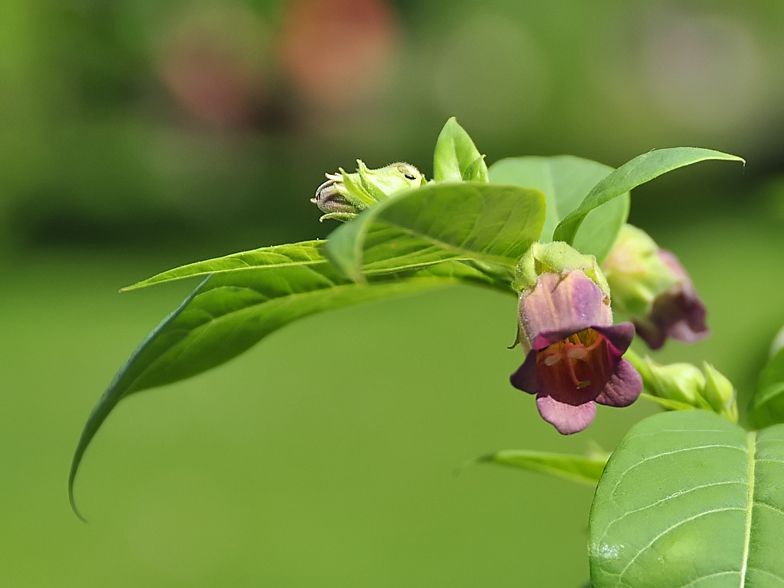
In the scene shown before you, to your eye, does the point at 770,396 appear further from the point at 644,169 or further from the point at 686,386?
the point at 644,169

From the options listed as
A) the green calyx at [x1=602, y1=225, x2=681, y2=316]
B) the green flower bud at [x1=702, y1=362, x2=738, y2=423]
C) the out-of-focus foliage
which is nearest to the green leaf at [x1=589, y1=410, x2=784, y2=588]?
the green flower bud at [x1=702, y1=362, x2=738, y2=423]

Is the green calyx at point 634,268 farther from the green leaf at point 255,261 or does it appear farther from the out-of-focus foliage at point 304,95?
A: the out-of-focus foliage at point 304,95

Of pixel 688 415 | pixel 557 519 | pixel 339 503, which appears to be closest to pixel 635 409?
pixel 557 519

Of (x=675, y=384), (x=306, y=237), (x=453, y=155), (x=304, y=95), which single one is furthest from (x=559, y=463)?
(x=304, y=95)

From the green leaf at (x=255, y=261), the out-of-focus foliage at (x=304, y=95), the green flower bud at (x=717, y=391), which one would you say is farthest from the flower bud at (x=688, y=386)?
the out-of-focus foliage at (x=304, y=95)

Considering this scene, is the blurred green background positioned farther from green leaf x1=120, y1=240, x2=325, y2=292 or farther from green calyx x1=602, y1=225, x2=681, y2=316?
green leaf x1=120, y1=240, x2=325, y2=292
